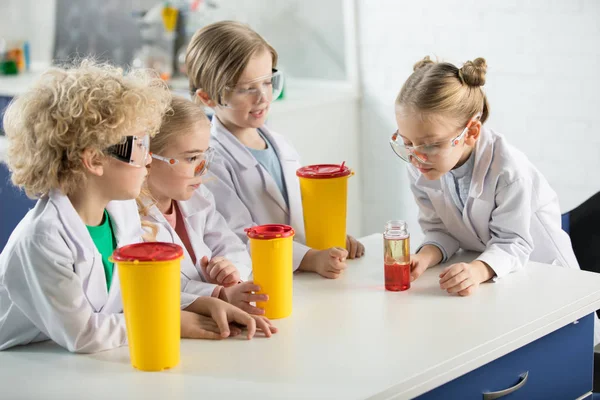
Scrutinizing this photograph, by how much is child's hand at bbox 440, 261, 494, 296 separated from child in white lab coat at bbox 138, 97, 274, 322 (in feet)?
1.41

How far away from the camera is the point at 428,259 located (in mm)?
1934

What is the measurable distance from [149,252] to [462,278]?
70cm

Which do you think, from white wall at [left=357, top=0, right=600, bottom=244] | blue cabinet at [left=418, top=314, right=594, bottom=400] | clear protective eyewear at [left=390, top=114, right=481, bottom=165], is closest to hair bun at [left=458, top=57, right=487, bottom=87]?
clear protective eyewear at [left=390, top=114, right=481, bottom=165]

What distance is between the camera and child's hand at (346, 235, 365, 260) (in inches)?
80.1

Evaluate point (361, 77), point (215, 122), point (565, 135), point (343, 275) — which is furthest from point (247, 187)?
point (361, 77)

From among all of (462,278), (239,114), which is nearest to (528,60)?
(239,114)

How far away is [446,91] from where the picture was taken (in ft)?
6.22

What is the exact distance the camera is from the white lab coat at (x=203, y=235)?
1.79 meters

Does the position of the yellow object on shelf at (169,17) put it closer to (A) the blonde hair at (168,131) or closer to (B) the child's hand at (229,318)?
(A) the blonde hair at (168,131)

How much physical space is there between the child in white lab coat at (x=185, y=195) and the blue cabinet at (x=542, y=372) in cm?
51

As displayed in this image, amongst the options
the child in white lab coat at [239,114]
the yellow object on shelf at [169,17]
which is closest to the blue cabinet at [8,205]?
the yellow object on shelf at [169,17]

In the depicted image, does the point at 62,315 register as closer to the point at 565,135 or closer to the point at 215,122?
the point at 215,122

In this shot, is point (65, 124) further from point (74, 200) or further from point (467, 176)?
point (467, 176)

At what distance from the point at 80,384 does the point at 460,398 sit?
660mm
